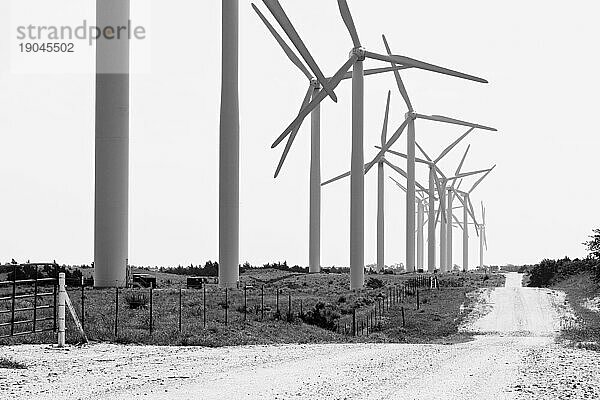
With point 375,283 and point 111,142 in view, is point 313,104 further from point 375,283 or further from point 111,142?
point 375,283

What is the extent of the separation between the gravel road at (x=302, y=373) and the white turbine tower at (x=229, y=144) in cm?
2559

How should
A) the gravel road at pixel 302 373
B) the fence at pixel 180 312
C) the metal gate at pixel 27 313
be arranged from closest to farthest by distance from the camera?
the gravel road at pixel 302 373, the metal gate at pixel 27 313, the fence at pixel 180 312

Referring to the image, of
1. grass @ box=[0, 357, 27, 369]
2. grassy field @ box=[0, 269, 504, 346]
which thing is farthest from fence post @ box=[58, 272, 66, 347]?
grass @ box=[0, 357, 27, 369]

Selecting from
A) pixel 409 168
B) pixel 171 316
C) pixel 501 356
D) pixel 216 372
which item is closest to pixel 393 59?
pixel 409 168

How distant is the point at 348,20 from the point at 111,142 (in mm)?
26198

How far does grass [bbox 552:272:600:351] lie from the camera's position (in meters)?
37.5

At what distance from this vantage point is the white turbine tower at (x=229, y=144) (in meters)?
55.3

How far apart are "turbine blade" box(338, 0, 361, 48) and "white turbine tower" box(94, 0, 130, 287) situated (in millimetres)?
20352

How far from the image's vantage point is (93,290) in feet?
163

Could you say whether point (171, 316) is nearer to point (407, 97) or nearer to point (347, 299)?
point (347, 299)

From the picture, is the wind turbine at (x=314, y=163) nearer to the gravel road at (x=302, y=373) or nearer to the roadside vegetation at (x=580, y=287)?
the roadside vegetation at (x=580, y=287)

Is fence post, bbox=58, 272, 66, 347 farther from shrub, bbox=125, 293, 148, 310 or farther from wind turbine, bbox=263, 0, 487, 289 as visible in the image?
wind turbine, bbox=263, 0, 487, 289

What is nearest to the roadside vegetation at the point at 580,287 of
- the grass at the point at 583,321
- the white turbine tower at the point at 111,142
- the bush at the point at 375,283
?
the grass at the point at 583,321

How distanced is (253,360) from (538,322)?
31.4 meters
